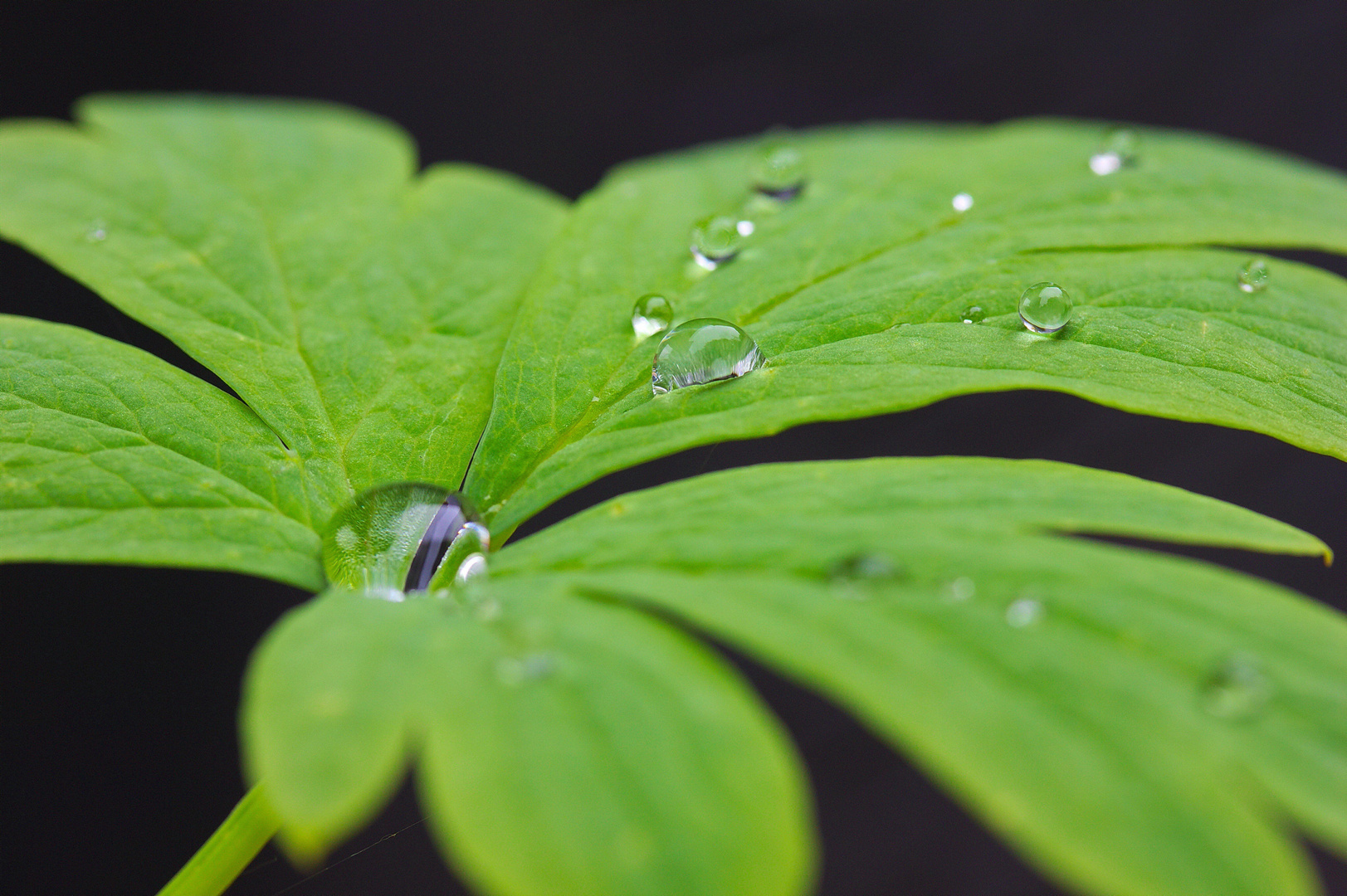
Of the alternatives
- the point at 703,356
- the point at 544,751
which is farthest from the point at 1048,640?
the point at 703,356

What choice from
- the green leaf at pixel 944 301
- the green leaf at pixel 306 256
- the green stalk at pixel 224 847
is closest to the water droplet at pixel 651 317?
the green leaf at pixel 944 301

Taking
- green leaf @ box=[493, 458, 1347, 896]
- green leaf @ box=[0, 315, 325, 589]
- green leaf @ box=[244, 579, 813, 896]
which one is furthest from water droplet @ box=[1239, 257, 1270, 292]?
green leaf @ box=[0, 315, 325, 589]

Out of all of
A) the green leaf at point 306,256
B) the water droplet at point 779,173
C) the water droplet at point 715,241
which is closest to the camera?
the green leaf at point 306,256

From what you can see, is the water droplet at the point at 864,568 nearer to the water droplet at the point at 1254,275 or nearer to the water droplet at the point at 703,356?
the water droplet at the point at 703,356

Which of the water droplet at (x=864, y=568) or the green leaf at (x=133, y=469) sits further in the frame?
the green leaf at (x=133, y=469)

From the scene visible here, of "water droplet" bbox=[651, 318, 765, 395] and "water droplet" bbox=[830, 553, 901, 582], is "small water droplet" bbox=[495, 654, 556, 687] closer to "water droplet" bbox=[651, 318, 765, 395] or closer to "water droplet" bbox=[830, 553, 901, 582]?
"water droplet" bbox=[830, 553, 901, 582]

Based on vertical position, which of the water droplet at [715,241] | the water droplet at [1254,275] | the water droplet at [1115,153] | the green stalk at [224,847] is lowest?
the green stalk at [224,847]
